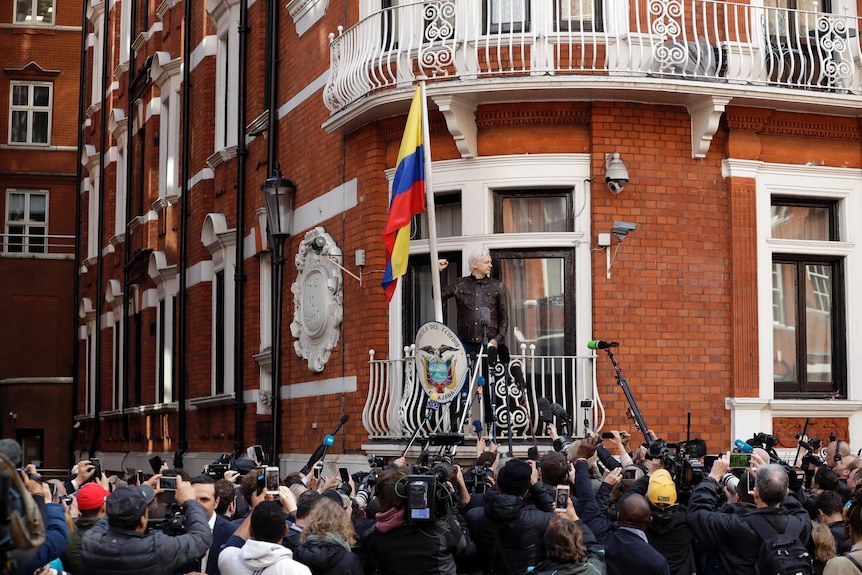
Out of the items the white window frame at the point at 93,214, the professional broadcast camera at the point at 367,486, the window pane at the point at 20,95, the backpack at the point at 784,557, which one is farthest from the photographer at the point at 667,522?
the window pane at the point at 20,95

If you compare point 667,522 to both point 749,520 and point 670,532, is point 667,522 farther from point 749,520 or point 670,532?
point 749,520

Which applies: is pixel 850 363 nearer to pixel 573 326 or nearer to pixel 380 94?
pixel 573 326

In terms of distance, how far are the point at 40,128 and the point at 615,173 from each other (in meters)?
26.5

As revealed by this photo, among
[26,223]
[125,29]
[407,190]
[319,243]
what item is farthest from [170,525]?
[26,223]

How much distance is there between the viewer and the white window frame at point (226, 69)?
2067 cm

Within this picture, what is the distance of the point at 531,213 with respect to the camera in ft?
48.0

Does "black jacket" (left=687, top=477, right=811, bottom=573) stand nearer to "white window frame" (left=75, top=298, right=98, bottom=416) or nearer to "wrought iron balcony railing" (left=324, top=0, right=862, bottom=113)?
"wrought iron balcony railing" (left=324, top=0, right=862, bottom=113)

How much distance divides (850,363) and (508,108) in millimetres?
4704

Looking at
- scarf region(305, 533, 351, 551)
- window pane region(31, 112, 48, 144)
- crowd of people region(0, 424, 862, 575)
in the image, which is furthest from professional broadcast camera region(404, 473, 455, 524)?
window pane region(31, 112, 48, 144)

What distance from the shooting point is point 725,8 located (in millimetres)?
14156

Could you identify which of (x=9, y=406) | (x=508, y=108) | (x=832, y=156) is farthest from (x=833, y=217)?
(x=9, y=406)

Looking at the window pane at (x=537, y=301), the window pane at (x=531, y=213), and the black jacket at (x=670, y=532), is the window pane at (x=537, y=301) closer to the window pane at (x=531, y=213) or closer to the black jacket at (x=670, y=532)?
the window pane at (x=531, y=213)

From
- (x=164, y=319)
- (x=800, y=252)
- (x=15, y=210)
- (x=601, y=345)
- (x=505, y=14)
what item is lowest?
(x=601, y=345)

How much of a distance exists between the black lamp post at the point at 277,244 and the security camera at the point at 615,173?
5.18 metres
